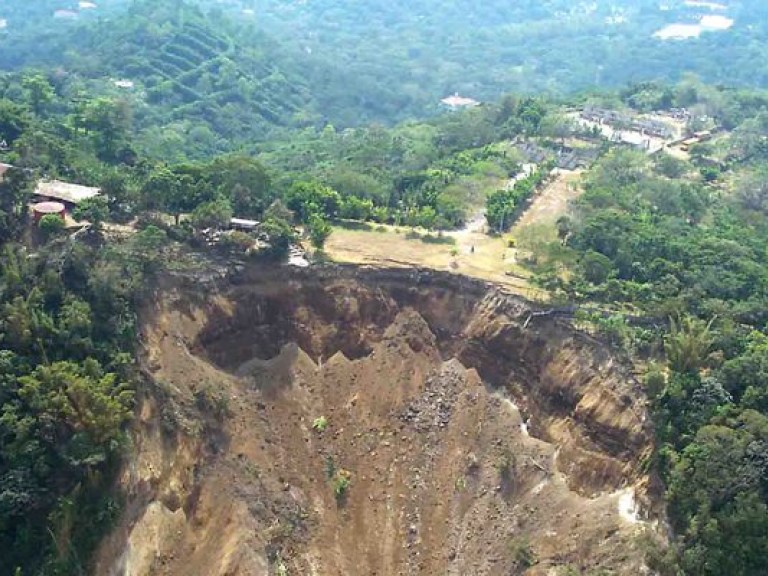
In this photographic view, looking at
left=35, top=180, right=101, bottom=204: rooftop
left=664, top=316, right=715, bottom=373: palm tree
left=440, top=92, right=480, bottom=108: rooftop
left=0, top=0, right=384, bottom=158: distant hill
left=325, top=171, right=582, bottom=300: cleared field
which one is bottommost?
left=440, top=92, right=480, bottom=108: rooftop

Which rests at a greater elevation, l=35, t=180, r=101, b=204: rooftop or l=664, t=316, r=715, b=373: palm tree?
l=664, t=316, r=715, b=373: palm tree

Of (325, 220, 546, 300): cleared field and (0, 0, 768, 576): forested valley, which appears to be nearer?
(0, 0, 768, 576): forested valley

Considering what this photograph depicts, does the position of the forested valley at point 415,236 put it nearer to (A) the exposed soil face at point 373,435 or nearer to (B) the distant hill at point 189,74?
(B) the distant hill at point 189,74

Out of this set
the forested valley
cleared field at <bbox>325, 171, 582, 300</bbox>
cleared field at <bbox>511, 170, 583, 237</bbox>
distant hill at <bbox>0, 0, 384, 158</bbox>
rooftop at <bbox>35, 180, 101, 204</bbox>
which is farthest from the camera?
distant hill at <bbox>0, 0, 384, 158</bbox>

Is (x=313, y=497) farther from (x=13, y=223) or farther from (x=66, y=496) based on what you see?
(x=13, y=223)

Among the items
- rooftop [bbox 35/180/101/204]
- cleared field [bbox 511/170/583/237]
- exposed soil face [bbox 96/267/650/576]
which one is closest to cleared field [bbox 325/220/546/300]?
exposed soil face [bbox 96/267/650/576]

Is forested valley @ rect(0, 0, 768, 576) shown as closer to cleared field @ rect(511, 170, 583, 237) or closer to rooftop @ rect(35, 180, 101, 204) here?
cleared field @ rect(511, 170, 583, 237)

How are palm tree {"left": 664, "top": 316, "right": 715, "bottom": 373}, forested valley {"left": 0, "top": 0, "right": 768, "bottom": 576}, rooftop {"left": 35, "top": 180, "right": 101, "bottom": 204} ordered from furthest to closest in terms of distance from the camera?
1. rooftop {"left": 35, "top": 180, "right": 101, "bottom": 204}
2. palm tree {"left": 664, "top": 316, "right": 715, "bottom": 373}
3. forested valley {"left": 0, "top": 0, "right": 768, "bottom": 576}

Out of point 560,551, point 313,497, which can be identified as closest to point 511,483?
point 560,551

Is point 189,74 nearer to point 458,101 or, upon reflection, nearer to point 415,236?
point 458,101

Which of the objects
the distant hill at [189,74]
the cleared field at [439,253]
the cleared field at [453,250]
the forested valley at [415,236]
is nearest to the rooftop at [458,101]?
the distant hill at [189,74]
